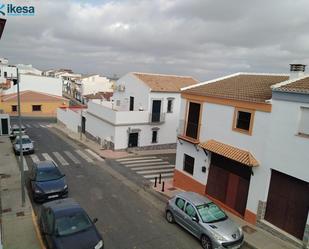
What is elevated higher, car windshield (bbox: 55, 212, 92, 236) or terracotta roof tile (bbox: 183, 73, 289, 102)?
terracotta roof tile (bbox: 183, 73, 289, 102)

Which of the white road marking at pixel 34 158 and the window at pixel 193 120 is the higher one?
the window at pixel 193 120

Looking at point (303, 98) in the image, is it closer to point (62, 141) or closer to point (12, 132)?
point (62, 141)

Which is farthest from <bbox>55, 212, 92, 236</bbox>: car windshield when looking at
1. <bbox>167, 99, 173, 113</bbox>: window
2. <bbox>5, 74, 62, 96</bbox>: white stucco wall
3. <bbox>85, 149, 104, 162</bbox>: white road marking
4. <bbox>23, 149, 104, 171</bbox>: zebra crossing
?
<bbox>5, 74, 62, 96</bbox>: white stucco wall

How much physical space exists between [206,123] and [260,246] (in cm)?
667

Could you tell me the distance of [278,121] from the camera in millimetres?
11602

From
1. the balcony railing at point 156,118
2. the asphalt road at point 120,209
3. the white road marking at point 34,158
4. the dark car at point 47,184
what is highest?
the balcony railing at point 156,118

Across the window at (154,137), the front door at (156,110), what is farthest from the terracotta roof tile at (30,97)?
the front door at (156,110)

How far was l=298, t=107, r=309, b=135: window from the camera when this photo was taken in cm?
1067

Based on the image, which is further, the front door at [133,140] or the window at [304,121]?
the front door at [133,140]

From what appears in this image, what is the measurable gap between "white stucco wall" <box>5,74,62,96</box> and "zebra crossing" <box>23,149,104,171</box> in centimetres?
3250

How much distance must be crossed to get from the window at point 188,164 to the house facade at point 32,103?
40497 millimetres

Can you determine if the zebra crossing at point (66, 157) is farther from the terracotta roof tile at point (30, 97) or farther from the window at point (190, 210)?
the terracotta roof tile at point (30, 97)

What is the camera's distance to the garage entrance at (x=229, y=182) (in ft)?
44.2

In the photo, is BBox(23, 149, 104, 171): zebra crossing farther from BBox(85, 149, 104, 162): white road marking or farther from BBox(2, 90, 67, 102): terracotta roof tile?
BBox(2, 90, 67, 102): terracotta roof tile
